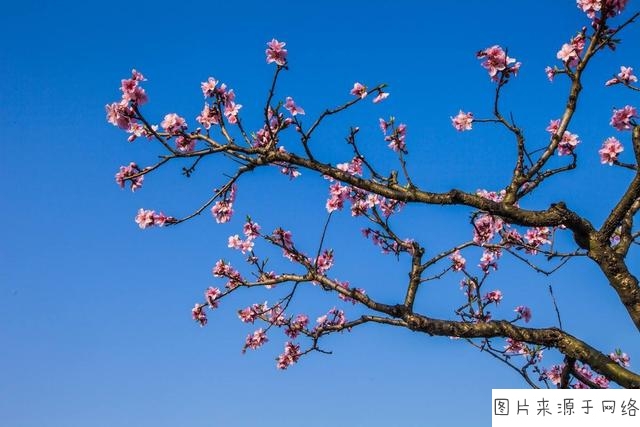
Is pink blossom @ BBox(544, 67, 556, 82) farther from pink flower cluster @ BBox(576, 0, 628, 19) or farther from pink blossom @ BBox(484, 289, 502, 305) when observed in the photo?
pink blossom @ BBox(484, 289, 502, 305)

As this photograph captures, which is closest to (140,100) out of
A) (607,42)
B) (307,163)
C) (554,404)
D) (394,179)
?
(307,163)

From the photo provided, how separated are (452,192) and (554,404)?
8.66ft

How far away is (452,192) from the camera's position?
7219 mm

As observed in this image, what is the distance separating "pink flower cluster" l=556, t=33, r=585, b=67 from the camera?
7.31 meters

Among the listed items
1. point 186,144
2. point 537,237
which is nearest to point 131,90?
point 186,144

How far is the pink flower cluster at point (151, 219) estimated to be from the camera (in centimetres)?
911

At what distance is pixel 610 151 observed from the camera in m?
7.54

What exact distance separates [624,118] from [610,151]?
0.49 metres

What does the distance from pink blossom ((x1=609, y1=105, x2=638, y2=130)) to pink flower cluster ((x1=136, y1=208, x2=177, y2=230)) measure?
5.32 m

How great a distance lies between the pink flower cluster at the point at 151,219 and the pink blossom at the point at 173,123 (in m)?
1.86

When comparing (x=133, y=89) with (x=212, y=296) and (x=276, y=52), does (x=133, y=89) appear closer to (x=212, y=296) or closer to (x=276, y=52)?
(x=276, y=52)

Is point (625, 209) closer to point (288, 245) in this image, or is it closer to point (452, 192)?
point (452, 192)

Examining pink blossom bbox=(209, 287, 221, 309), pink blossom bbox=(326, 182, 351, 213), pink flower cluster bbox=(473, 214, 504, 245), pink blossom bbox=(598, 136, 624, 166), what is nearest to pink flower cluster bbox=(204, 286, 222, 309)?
pink blossom bbox=(209, 287, 221, 309)

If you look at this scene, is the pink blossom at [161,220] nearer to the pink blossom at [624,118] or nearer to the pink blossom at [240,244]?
the pink blossom at [240,244]
